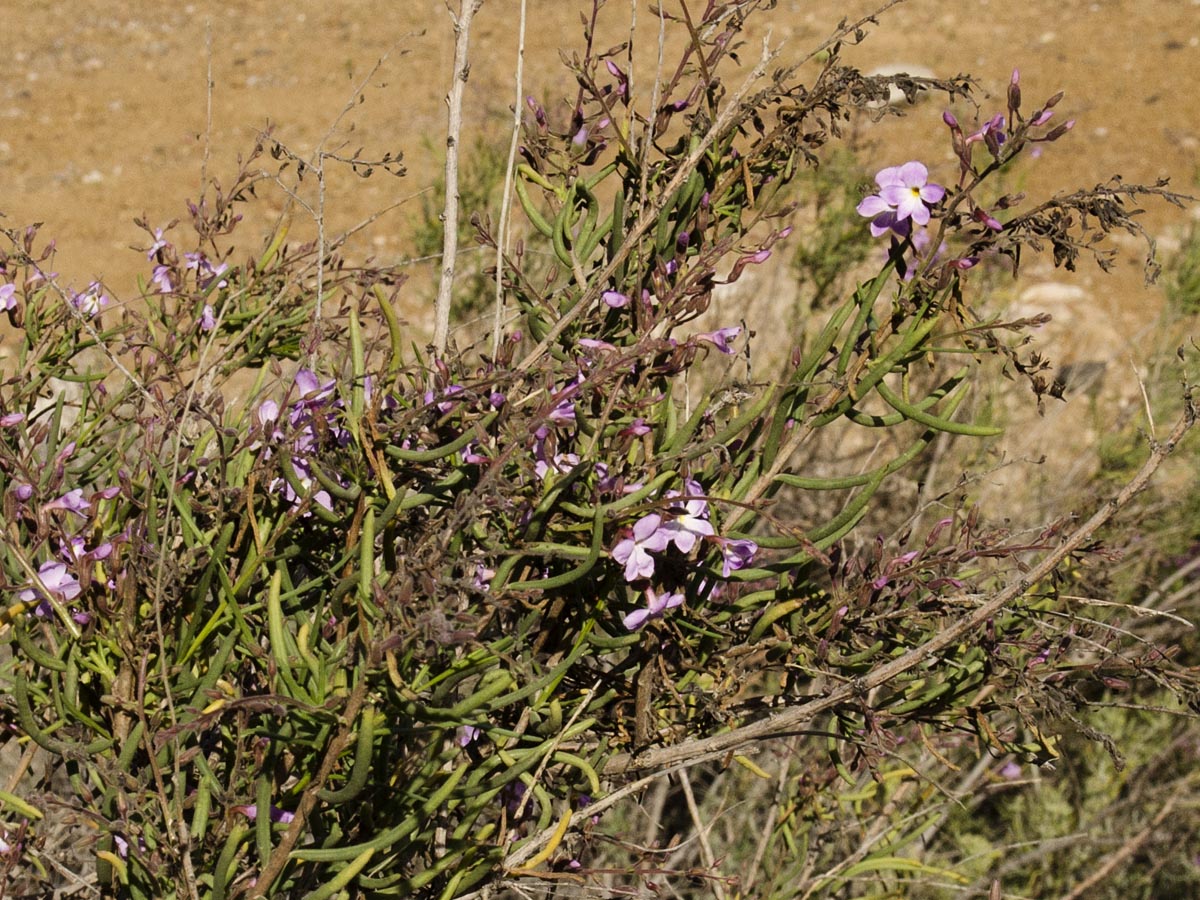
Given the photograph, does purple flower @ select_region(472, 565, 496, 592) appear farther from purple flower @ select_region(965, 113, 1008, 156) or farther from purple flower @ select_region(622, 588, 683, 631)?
purple flower @ select_region(965, 113, 1008, 156)

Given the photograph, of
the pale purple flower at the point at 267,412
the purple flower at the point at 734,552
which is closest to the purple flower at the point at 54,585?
the pale purple flower at the point at 267,412

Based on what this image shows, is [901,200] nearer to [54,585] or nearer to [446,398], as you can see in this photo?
[446,398]

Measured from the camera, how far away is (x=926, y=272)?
1213 millimetres

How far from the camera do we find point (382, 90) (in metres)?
6.69

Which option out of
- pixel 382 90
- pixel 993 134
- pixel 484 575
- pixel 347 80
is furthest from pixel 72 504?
pixel 347 80

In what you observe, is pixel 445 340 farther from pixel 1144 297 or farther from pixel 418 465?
pixel 1144 297

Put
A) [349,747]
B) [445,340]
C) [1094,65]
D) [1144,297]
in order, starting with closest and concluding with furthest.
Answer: [349,747], [445,340], [1144,297], [1094,65]

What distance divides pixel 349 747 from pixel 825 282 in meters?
2.83

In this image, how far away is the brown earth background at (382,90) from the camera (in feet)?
22.0

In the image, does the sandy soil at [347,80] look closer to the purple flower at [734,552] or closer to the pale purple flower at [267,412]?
the pale purple flower at [267,412]

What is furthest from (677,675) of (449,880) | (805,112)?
(805,112)

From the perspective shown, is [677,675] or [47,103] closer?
[677,675]

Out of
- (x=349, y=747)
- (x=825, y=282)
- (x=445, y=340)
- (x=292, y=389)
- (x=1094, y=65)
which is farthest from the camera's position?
(x=1094, y=65)

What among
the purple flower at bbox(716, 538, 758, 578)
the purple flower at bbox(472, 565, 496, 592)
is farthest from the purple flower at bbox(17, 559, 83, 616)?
the purple flower at bbox(716, 538, 758, 578)
